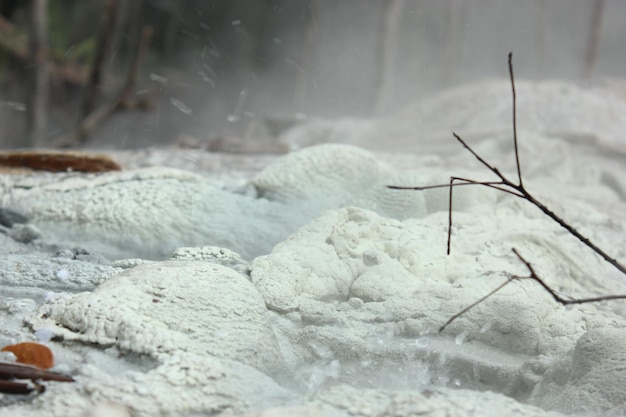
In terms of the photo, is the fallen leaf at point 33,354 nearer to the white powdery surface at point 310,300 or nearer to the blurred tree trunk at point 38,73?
the white powdery surface at point 310,300

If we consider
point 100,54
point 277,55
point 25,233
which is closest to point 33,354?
point 25,233

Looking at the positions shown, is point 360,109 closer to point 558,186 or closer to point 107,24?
point 107,24

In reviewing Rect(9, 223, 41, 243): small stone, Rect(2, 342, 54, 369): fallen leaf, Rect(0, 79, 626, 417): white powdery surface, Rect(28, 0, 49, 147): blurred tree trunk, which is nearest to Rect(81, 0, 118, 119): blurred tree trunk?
Rect(28, 0, 49, 147): blurred tree trunk

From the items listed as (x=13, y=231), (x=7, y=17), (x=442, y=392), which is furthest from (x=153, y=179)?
(x=7, y=17)

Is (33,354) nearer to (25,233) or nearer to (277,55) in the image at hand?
(25,233)

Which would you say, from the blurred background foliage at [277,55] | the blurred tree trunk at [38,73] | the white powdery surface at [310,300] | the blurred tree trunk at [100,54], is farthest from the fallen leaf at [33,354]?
the blurred background foliage at [277,55]
